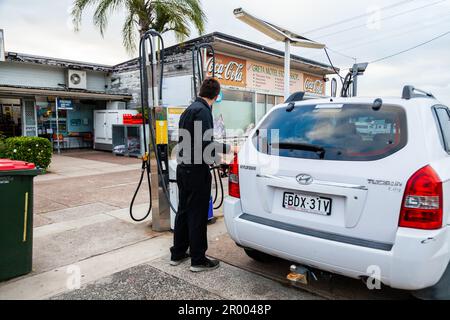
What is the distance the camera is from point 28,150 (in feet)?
29.3

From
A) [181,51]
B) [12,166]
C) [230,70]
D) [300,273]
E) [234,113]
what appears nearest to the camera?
[300,273]

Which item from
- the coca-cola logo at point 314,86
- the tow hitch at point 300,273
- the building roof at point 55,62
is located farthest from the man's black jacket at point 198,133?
the coca-cola logo at point 314,86

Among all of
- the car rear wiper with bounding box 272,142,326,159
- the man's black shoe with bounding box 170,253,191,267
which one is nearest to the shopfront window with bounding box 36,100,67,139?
the man's black shoe with bounding box 170,253,191,267

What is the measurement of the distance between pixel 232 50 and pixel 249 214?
11219 millimetres

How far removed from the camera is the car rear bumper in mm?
2186

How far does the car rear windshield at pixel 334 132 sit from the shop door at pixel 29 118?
1415 centimetres

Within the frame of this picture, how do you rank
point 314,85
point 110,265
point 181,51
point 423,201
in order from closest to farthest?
1. point 423,201
2. point 110,265
3. point 181,51
4. point 314,85

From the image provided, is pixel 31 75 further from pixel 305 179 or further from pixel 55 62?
pixel 305 179

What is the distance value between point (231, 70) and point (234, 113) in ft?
5.83

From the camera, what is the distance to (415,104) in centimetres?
251

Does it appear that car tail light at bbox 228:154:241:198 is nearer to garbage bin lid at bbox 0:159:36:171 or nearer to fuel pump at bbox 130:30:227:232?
fuel pump at bbox 130:30:227:232

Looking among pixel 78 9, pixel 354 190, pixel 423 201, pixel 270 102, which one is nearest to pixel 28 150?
pixel 78 9

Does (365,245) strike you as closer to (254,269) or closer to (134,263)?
(254,269)

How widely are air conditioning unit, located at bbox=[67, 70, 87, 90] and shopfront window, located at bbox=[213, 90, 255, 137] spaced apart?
7153mm
